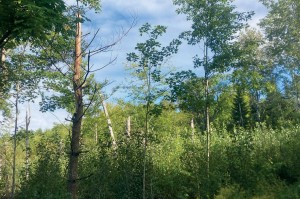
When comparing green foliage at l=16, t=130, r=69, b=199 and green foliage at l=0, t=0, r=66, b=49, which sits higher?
green foliage at l=0, t=0, r=66, b=49

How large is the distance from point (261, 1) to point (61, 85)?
575 inches

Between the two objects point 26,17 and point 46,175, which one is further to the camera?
point 46,175

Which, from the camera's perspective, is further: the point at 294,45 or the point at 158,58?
the point at 294,45

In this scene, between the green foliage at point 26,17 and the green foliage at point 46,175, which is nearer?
the green foliage at point 26,17

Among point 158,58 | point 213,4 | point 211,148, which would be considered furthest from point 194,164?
point 213,4

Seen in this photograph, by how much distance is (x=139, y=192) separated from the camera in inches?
466

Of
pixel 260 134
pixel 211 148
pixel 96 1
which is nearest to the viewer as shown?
pixel 96 1

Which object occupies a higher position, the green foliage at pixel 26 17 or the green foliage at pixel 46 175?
the green foliage at pixel 26 17

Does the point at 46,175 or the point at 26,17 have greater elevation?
the point at 26,17

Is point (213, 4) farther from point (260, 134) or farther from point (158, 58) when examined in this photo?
point (260, 134)

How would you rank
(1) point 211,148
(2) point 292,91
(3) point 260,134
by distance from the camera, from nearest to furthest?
(1) point 211,148
(3) point 260,134
(2) point 292,91

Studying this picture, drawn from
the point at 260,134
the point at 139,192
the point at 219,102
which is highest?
the point at 219,102

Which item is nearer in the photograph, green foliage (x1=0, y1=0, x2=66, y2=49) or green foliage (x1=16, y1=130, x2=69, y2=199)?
green foliage (x1=0, y1=0, x2=66, y2=49)

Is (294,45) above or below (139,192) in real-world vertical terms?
above
